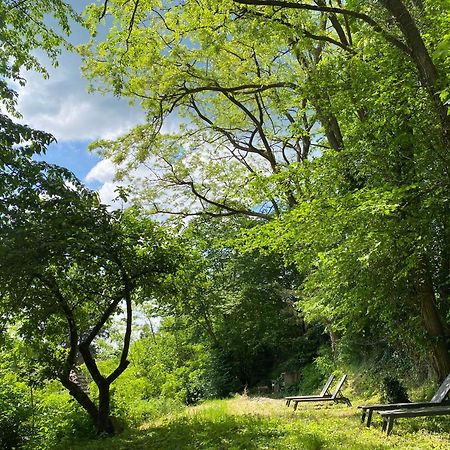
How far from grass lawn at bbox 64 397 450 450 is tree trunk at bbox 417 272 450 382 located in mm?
1867

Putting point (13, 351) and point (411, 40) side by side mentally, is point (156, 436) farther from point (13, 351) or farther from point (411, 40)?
point (411, 40)

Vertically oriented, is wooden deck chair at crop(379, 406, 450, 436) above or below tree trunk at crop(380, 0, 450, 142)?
below

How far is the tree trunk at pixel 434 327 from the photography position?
9523mm

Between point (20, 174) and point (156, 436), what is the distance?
5.13 m

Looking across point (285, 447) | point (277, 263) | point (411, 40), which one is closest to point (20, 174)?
point (285, 447)

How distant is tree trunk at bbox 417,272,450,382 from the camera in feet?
31.2

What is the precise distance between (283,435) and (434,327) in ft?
15.7

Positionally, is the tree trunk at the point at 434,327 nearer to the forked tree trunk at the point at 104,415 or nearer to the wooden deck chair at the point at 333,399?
the wooden deck chair at the point at 333,399

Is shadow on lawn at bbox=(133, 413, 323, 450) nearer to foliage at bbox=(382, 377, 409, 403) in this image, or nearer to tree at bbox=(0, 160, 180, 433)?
tree at bbox=(0, 160, 180, 433)

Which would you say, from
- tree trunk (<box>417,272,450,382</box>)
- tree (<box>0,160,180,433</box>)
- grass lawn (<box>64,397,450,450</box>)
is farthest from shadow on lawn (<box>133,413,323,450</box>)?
tree trunk (<box>417,272,450,382</box>)

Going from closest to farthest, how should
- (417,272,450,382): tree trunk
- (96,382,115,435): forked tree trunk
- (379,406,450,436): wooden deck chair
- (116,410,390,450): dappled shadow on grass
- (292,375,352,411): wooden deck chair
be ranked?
(116,410,390,450): dappled shadow on grass, (379,406,450,436): wooden deck chair, (96,382,115,435): forked tree trunk, (417,272,450,382): tree trunk, (292,375,352,411): wooden deck chair

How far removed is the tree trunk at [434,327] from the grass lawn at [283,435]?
1.87m

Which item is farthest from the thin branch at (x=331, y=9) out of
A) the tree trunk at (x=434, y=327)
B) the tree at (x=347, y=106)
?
the tree trunk at (x=434, y=327)

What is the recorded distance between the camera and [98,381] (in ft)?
30.1
